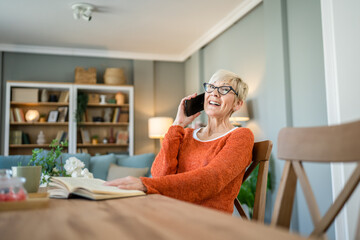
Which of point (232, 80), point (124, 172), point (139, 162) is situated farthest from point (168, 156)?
point (139, 162)

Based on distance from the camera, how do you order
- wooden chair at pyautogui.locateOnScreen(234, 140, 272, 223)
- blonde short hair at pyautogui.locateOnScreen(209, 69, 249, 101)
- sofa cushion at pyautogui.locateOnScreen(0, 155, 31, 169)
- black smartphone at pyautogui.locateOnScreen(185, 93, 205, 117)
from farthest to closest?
sofa cushion at pyautogui.locateOnScreen(0, 155, 31, 169)
black smartphone at pyautogui.locateOnScreen(185, 93, 205, 117)
blonde short hair at pyautogui.locateOnScreen(209, 69, 249, 101)
wooden chair at pyautogui.locateOnScreen(234, 140, 272, 223)

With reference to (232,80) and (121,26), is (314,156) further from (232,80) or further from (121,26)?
(121,26)

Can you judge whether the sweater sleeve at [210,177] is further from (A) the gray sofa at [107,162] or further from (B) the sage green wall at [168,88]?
(B) the sage green wall at [168,88]

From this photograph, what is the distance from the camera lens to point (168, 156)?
5.17 ft

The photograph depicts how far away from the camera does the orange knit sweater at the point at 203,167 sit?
3.59 ft

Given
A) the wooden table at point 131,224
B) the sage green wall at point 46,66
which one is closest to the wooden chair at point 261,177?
the wooden table at point 131,224

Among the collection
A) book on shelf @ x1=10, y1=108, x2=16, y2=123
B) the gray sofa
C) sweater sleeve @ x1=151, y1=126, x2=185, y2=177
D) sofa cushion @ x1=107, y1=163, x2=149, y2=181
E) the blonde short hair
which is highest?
book on shelf @ x1=10, y1=108, x2=16, y2=123

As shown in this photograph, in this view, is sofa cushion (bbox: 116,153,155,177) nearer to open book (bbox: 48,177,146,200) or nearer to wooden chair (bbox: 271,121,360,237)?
open book (bbox: 48,177,146,200)

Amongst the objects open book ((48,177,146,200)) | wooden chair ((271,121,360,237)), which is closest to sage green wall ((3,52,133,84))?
open book ((48,177,146,200))

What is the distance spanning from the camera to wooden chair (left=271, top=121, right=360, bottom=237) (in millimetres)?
763

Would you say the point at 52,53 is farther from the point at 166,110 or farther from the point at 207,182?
the point at 207,182

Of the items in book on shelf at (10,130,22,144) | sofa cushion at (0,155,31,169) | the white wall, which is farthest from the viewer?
book on shelf at (10,130,22,144)

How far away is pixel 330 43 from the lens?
2473 millimetres

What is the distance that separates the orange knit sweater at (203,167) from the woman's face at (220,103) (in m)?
Answer: 0.17
